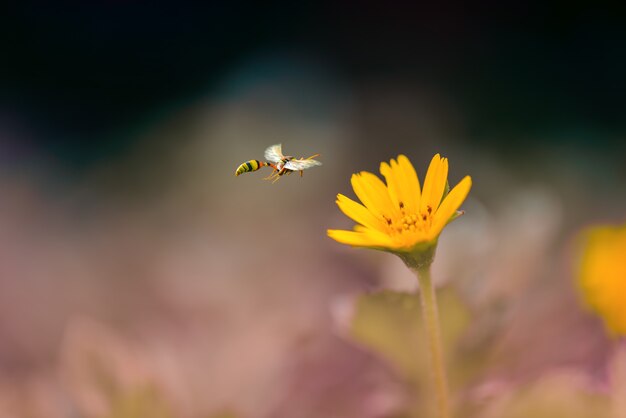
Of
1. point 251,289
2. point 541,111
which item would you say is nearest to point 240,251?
point 251,289

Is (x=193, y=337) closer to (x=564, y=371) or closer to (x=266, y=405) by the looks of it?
(x=266, y=405)

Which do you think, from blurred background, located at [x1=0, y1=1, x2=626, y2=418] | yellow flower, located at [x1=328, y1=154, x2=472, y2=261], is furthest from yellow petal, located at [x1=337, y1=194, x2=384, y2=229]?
blurred background, located at [x1=0, y1=1, x2=626, y2=418]

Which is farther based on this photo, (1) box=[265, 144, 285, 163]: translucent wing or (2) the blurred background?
(2) the blurred background

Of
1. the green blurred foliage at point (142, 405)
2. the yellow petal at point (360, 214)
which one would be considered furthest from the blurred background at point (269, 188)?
the yellow petal at point (360, 214)

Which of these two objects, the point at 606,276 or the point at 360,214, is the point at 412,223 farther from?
the point at 606,276

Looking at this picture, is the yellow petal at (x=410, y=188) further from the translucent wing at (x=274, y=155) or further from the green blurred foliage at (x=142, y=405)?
the green blurred foliage at (x=142, y=405)

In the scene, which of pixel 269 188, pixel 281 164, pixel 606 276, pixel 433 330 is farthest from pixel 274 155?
pixel 269 188

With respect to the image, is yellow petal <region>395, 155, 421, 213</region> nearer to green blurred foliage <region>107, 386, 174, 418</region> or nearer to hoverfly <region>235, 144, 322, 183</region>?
hoverfly <region>235, 144, 322, 183</region>
